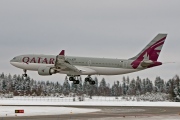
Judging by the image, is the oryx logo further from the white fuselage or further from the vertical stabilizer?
the white fuselage

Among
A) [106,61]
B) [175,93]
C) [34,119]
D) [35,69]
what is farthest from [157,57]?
[175,93]

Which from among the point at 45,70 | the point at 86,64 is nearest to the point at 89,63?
the point at 86,64

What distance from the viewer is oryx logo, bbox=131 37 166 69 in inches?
3496

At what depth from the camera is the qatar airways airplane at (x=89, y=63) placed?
88.6m

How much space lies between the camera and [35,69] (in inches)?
3745

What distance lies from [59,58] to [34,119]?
30.4 meters

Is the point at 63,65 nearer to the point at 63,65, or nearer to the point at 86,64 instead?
the point at 63,65

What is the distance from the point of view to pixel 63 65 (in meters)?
93.0

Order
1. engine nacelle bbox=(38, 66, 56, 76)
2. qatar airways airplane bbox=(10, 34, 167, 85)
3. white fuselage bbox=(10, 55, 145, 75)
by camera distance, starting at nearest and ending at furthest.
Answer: qatar airways airplane bbox=(10, 34, 167, 85)
white fuselage bbox=(10, 55, 145, 75)
engine nacelle bbox=(38, 66, 56, 76)

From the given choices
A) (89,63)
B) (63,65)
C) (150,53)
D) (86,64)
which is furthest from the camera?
(63,65)

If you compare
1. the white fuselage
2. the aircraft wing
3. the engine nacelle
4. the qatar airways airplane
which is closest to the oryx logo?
the qatar airways airplane

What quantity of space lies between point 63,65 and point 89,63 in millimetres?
5667

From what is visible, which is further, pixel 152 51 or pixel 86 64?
pixel 86 64

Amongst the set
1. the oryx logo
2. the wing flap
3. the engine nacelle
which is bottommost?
the engine nacelle
